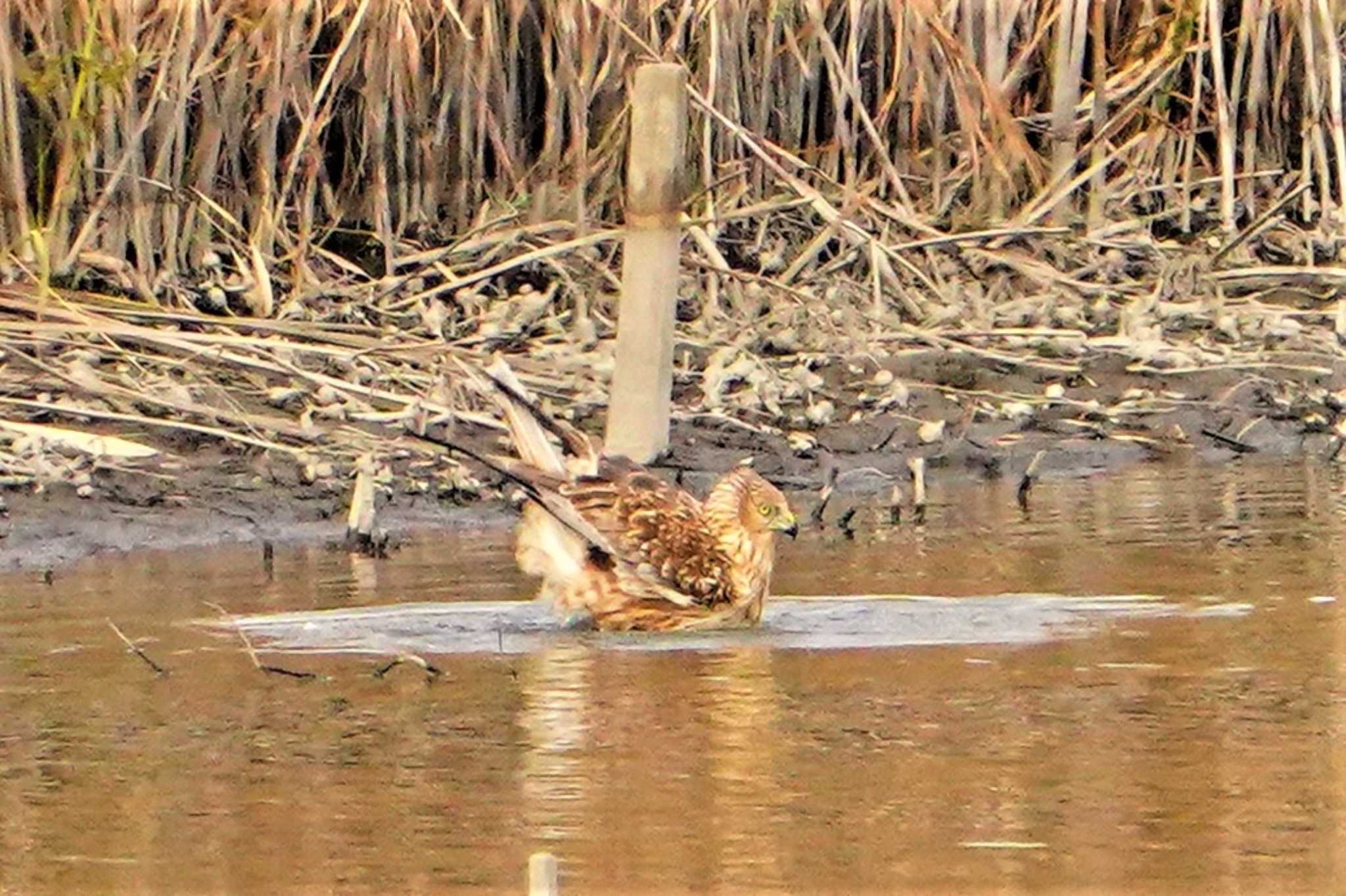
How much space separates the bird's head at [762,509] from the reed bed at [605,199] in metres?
1.86

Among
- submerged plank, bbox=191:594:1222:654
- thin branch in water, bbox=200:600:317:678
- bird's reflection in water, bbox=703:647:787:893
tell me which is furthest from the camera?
submerged plank, bbox=191:594:1222:654

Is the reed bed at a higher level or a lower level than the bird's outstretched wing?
higher

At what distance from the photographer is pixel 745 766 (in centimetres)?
583

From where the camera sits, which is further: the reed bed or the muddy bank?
the reed bed

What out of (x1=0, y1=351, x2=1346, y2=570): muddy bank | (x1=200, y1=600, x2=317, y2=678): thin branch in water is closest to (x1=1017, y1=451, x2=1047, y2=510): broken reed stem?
(x1=0, y1=351, x2=1346, y2=570): muddy bank

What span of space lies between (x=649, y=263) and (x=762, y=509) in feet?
5.24

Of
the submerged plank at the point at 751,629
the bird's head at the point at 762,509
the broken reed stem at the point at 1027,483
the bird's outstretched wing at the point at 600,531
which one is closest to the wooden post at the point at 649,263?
the broken reed stem at the point at 1027,483

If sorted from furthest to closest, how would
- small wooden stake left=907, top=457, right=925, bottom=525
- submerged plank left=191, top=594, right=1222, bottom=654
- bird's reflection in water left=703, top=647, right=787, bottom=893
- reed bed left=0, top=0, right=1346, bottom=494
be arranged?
reed bed left=0, top=0, right=1346, bottom=494 → small wooden stake left=907, top=457, right=925, bottom=525 → submerged plank left=191, top=594, right=1222, bottom=654 → bird's reflection in water left=703, top=647, right=787, bottom=893

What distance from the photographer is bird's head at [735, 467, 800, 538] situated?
802 cm

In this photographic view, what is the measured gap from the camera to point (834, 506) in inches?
394

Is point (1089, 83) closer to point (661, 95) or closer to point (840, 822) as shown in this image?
point (661, 95)

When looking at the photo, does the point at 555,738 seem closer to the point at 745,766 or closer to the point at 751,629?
the point at 745,766

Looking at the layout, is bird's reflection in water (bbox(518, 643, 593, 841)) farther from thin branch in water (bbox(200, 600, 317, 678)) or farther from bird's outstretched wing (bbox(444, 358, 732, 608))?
thin branch in water (bbox(200, 600, 317, 678))

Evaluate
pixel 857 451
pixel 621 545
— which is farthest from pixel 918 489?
pixel 621 545
